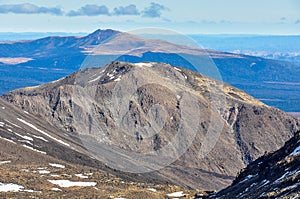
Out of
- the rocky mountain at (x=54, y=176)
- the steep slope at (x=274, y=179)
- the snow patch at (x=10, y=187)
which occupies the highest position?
the steep slope at (x=274, y=179)

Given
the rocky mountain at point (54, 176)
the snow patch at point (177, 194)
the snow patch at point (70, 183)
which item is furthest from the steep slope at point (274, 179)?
the snow patch at point (70, 183)

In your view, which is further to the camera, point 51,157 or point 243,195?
point 51,157

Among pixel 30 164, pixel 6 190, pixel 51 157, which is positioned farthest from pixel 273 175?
pixel 51 157

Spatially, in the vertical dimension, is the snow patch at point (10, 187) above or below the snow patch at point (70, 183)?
above

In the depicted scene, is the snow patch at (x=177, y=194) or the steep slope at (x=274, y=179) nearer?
the steep slope at (x=274, y=179)

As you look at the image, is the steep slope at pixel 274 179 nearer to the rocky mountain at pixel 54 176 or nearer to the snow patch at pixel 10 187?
the rocky mountain at pixel 54 176

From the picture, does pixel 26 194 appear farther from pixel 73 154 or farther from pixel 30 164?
pixel 73 154

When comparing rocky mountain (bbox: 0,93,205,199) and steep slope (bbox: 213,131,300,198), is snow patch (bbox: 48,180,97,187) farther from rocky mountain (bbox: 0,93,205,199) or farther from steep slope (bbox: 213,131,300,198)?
steep slope (bbox: 213,131,300,198)

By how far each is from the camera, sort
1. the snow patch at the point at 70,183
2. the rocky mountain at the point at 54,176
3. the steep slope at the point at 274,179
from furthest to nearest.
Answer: the snow patch at the point at 70,183
the rocky mountain at the point at 54,176
the steep slope at the point at 274,179

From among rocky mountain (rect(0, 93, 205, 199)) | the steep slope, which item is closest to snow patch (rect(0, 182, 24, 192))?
rocky mountain (rect(0, 93, 205, 199))
